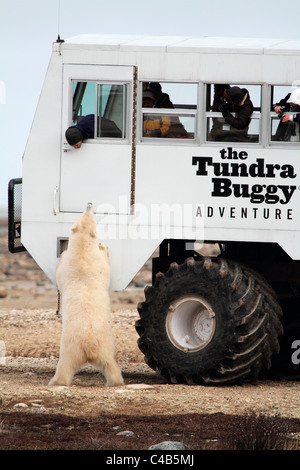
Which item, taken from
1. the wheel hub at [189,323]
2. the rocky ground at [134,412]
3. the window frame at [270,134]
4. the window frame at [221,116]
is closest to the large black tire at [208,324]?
the wheel hub at [189,323]

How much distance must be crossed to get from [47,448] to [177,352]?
3.37 m

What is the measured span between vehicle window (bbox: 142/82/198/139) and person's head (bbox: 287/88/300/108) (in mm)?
1002

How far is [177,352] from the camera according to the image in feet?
33.1

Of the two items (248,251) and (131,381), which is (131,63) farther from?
(131,381)

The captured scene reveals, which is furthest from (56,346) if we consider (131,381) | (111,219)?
(111,219)

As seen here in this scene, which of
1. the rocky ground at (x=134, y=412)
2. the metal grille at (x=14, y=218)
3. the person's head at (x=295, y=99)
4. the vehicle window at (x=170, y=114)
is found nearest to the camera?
the rocky ground at (x=134, y=412)

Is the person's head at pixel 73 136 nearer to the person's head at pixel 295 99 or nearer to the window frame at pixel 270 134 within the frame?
the window frame at pixel 270 134

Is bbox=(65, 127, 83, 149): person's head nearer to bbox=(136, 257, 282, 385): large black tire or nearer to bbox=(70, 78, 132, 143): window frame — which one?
bbox=(70, 78, 132, 143): window frame

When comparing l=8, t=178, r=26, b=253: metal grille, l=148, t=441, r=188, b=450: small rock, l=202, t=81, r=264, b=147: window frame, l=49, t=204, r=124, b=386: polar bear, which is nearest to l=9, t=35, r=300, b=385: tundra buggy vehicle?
l=202, t=81, r=264, b=147: window frame

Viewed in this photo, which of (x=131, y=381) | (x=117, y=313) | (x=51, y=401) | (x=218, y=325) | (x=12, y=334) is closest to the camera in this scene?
A: (x=51, y=401)

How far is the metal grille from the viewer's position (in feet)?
34.8

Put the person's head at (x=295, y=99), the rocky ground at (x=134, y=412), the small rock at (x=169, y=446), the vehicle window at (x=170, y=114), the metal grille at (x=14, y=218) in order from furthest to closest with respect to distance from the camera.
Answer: the metal grille at (x=14, y=218), the vehicle window at (x=170, y=114), the person's head at (x=295, y=99), the rocky ground at (x=134, y=412), the small rock at (x=169, y=446)

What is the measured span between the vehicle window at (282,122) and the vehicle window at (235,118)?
6.2 inches

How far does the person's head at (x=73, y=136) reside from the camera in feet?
32.7
